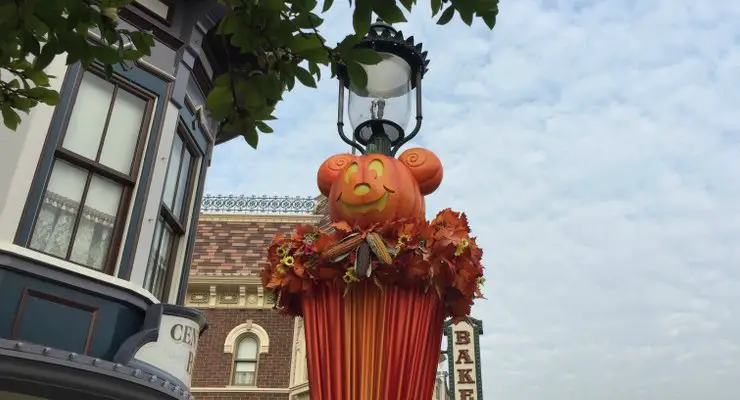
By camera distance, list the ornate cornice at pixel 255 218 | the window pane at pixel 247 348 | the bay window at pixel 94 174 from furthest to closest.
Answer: the ornate cornice at pixel 255 218
the window pane at pixel 247 348
the bay window at pixel 94 174

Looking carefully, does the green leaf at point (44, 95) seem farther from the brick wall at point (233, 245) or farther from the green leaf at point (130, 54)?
the brick wall at point (233, 245)

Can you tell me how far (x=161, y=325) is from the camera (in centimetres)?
602

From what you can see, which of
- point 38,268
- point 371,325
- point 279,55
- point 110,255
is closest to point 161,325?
point 110,255

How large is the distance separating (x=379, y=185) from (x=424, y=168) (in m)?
0.61

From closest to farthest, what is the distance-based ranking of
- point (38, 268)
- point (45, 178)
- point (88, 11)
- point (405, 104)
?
1. point (88, 11)
2. point (38, 268)
3. point (45, 178)
4. point (405, 104)

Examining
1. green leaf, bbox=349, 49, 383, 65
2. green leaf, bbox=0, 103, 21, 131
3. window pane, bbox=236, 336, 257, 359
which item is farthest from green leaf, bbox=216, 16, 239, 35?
window pane, bbox=236, 336, 257, 359

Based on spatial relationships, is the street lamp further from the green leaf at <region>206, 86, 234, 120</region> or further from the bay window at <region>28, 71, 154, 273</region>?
the green leaf at <region>206, 86, 234, 120</region>

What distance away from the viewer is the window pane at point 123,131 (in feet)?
20.4

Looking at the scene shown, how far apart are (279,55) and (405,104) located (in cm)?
419

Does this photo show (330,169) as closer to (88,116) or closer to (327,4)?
(88,116)

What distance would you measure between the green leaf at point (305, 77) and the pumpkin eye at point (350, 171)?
3469mm

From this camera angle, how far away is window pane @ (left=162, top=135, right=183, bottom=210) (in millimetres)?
6902

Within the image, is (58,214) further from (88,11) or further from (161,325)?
(88,11)

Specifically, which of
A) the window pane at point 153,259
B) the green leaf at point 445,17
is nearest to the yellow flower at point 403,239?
the window pane at point 153,259
